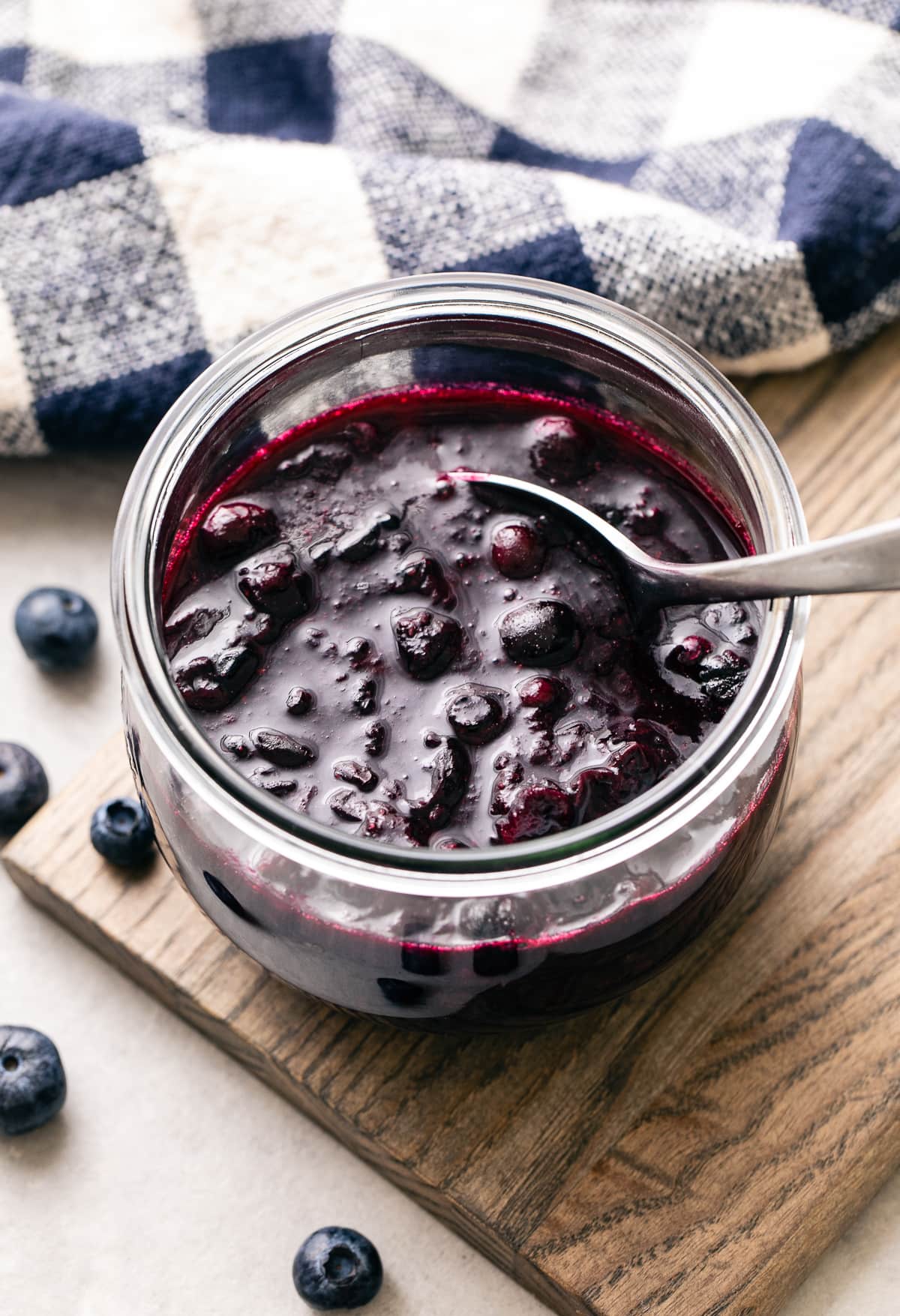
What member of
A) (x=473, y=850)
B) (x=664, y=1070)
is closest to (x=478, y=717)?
(x=473, y=850)

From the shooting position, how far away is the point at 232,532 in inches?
47.1

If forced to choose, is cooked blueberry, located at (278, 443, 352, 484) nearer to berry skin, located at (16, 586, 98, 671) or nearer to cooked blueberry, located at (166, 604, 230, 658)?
Result: cooked blueberry, located at (166, 604, 230, 658)

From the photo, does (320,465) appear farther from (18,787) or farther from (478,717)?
(18,787)

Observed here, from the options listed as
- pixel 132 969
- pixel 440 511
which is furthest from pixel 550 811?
pixel 132 969

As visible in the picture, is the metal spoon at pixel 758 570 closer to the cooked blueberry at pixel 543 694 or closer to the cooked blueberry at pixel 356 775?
the cooked blueberry at pixel 543 694

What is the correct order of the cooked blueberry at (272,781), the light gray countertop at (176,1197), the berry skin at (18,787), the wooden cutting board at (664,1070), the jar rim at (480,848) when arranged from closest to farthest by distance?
the jar rim at (480,848)
the cooked blueberry at (272,781)
the wooden cutting board at (664,1070)
the light gray countertop at (176,1197)
the berry skin at (18,787)

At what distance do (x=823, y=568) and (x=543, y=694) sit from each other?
24 cm

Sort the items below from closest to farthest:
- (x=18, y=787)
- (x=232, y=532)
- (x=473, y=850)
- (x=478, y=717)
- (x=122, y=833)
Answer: (x=473, y=850)
(x=478, y=717)
(x=232, y=532)
(x=122, y=833)
(x=18, y=787)

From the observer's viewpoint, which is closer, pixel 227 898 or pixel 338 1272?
pixel 227 898

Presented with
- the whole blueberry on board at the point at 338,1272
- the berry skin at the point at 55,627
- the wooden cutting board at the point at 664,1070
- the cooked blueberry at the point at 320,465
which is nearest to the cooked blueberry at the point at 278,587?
the cooked blueberry at the point at 320,465

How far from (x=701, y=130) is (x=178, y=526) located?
106 centimetres

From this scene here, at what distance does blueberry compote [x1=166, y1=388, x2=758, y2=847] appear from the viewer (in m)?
1.08

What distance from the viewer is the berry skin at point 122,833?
1456 millimetres

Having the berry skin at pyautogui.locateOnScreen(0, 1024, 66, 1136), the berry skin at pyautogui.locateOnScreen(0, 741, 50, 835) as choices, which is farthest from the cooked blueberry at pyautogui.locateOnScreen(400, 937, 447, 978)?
the berry skin at pyautogui.locateOnScreen(0, 741, 50, 835)
